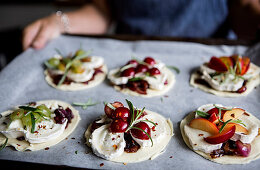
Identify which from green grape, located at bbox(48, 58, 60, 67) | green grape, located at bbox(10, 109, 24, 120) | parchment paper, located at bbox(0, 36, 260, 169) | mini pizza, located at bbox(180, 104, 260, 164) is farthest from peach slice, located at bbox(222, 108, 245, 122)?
green grape, located at bbox(48, 58, 60, 67)

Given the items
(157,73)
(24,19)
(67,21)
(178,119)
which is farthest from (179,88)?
(24,19)

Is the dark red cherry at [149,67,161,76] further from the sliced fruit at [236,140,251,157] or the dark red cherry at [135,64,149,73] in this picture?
the sliced fruit at [236,140,251,157]

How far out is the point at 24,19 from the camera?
661 centimetres

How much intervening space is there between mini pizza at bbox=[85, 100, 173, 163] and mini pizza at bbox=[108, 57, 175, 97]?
1.42ft

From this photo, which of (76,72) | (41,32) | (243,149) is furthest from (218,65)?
(41,32)

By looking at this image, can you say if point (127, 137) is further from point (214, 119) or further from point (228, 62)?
point (228, 62)

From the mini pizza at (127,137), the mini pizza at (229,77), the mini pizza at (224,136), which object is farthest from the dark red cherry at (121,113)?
the mini pizza at (229,77)

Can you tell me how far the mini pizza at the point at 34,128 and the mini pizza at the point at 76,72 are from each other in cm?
47

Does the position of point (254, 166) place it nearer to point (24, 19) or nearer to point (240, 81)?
point (240, 81)

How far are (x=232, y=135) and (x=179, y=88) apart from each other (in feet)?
2.45

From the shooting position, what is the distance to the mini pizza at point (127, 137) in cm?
160

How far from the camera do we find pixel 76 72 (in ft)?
7.70

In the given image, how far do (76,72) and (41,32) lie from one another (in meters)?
0.77

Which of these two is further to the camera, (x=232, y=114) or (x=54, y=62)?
(x=54, y=62)
